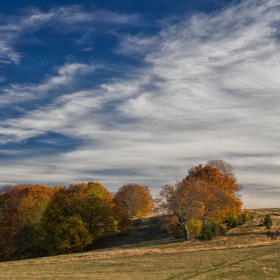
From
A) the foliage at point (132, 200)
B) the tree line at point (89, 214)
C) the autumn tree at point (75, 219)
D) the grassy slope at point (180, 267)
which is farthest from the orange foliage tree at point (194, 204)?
the foliage at point (132, 200)

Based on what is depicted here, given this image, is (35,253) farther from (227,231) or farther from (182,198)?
(227,231)

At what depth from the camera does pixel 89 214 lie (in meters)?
83.2

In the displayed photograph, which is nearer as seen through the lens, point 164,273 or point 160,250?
point 164,273

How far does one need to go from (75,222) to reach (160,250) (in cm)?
3119

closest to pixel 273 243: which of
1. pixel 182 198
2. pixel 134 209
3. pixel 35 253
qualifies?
pixel 182 198

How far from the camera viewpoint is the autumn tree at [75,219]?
77.2m

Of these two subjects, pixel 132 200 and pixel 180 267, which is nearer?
pixel 180 267

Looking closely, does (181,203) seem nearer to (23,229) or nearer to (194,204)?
(194,204)

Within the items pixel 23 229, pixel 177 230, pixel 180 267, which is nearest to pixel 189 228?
pixel 177 230

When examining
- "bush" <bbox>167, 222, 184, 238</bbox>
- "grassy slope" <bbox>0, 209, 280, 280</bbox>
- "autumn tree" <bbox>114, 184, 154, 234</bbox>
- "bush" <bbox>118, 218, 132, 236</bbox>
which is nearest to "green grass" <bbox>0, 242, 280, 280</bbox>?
"grassy slope" <bbox>0, 209, 280, 280</bbox>

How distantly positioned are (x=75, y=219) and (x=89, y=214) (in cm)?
565

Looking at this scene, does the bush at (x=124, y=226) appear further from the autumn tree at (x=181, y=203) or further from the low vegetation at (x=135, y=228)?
the autumn tree at (x=181, y=203)

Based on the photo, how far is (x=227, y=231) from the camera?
63.9 m

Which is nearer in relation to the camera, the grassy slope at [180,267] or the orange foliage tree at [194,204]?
the grassy slope at [180,267]
